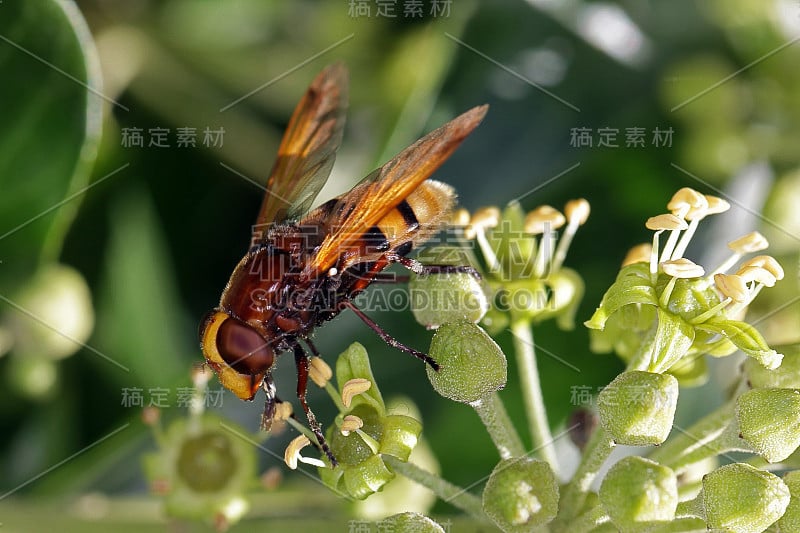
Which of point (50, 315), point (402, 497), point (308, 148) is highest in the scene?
point (308, 148)

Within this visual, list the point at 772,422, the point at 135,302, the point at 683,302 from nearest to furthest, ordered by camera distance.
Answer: the point at 772,422 < the point at 683,302 < the point at 135,302

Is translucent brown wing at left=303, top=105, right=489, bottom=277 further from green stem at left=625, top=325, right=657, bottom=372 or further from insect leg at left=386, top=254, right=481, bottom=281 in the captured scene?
green stem at left=625, top=325, right=657, bottom=372

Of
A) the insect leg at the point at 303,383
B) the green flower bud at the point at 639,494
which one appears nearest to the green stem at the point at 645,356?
the green flower bud at the point at 639,494

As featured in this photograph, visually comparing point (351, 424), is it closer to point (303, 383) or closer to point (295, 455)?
point (295, 455)

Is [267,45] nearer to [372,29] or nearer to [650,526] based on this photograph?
[372,29]

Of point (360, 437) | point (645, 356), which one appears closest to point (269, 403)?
point (360, 437)

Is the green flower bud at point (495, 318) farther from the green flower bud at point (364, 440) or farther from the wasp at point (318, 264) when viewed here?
the green flower bud at point (364, 440)

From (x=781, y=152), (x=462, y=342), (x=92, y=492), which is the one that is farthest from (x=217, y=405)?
(x=781, y=152)

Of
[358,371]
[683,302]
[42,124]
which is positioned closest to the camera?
[683,302]

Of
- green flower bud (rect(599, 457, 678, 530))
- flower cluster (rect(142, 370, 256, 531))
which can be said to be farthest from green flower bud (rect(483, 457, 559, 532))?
flower cluster (rect(142, 370, 256, 531))
